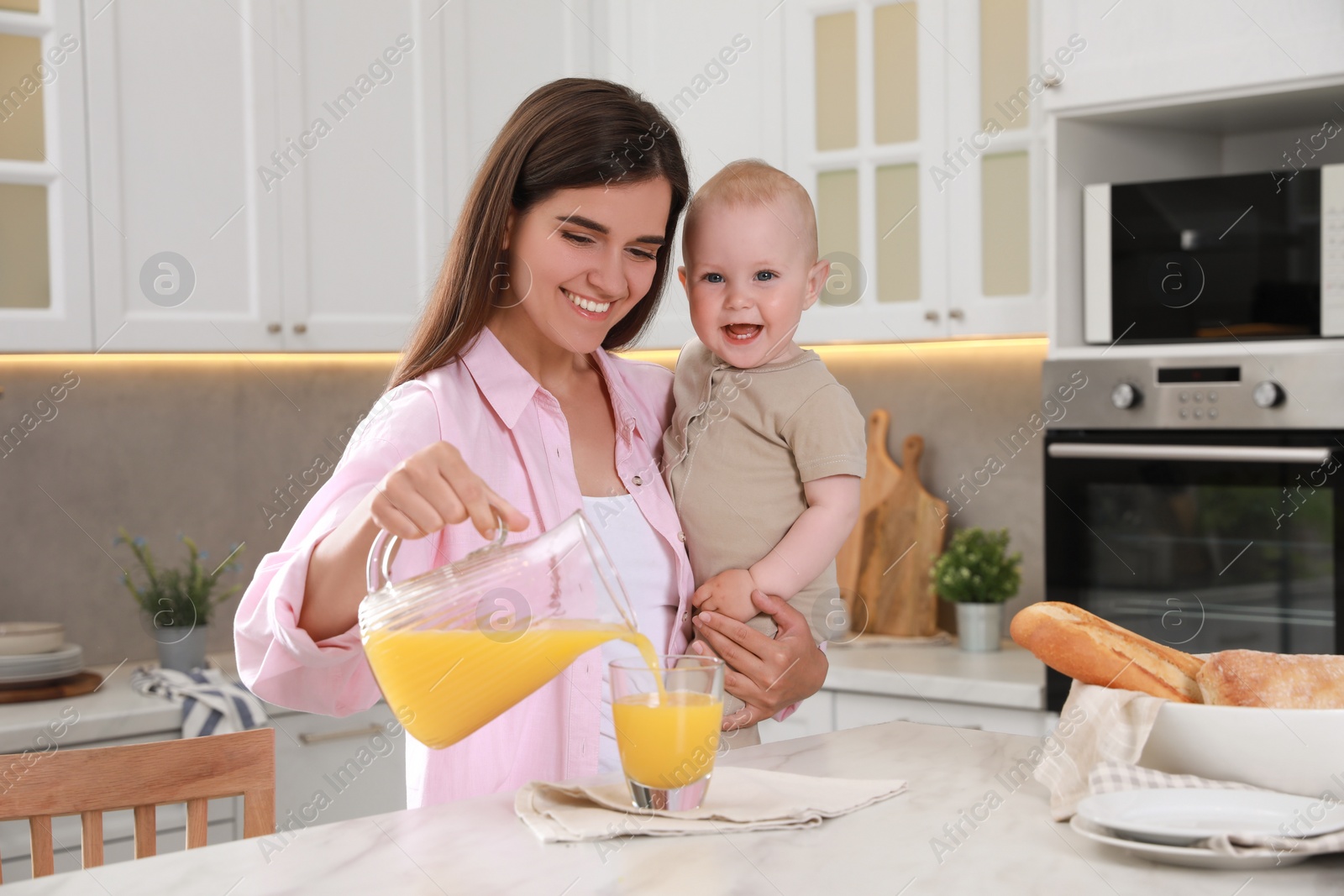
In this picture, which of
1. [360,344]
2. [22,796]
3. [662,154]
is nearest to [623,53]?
[360,344]

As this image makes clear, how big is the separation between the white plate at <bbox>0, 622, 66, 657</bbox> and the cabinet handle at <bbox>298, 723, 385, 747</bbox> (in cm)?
48

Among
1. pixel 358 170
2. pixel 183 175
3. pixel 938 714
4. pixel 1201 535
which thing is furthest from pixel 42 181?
pixel 1201 535

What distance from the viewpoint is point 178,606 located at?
249 cm

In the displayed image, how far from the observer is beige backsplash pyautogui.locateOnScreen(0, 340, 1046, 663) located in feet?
8.37

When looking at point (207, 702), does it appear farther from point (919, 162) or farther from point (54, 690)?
point (919, 162)

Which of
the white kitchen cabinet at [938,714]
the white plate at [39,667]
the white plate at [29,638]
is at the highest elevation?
the white plate at [29,638]

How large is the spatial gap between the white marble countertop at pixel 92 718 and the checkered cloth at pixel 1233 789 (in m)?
1.78

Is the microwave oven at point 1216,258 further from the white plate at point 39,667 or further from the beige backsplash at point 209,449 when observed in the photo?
the white plate at point 39,667

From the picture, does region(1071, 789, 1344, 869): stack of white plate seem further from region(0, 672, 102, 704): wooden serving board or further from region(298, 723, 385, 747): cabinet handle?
region(0, 672, 102, 704): wooden serving board

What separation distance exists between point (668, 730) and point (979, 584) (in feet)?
6.22

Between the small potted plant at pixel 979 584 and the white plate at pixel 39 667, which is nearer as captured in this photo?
the white plate at pixel 39 667

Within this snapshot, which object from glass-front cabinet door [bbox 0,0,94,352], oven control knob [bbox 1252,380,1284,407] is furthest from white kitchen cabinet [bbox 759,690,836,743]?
glass-front cabinet door [bbox 0,0,94,352]

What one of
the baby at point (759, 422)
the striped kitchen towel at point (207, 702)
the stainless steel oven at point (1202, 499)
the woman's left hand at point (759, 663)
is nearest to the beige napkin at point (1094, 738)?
the woman's left hand at point (759, 663)

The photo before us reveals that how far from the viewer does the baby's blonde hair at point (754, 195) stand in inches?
55.4
